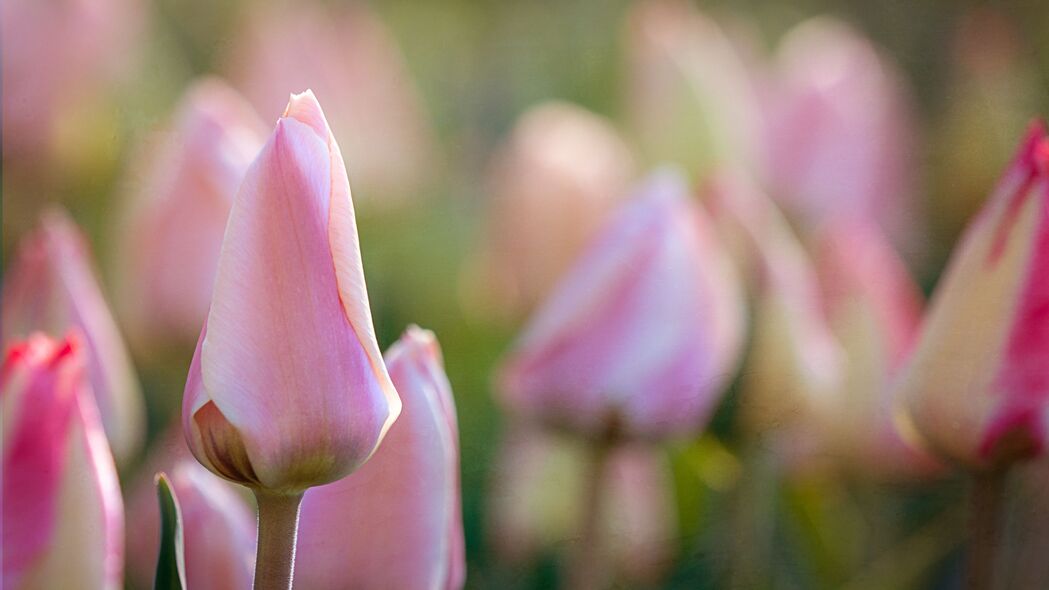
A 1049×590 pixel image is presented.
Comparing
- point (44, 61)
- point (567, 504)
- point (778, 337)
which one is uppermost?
point (44, 61)

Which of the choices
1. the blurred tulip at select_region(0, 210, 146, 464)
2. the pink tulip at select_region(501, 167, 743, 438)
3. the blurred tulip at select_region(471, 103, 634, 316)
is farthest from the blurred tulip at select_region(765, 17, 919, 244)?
the blurred tulip at select_region(0, 210, 146, 464)

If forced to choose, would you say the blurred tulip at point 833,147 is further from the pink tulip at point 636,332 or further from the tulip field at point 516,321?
the pink tulip at point 636,332

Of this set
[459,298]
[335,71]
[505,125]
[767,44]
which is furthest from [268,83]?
[767,44]

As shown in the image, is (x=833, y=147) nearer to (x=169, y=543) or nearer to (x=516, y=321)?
(x=516, y=321)

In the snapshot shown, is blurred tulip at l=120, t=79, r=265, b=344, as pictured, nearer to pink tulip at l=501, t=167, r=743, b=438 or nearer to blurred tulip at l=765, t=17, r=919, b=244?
pink tulip at l=501, t=167, r=743, b=438

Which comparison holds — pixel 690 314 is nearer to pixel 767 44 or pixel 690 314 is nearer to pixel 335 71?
pixel 335 71

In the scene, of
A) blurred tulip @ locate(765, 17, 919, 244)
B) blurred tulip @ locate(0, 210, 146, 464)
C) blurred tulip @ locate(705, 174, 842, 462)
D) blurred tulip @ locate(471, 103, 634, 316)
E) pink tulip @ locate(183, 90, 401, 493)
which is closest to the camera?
pink tulip @ locate(183, 90, 401, 493)

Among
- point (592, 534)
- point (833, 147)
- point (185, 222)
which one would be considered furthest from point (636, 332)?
point (833, 147)
